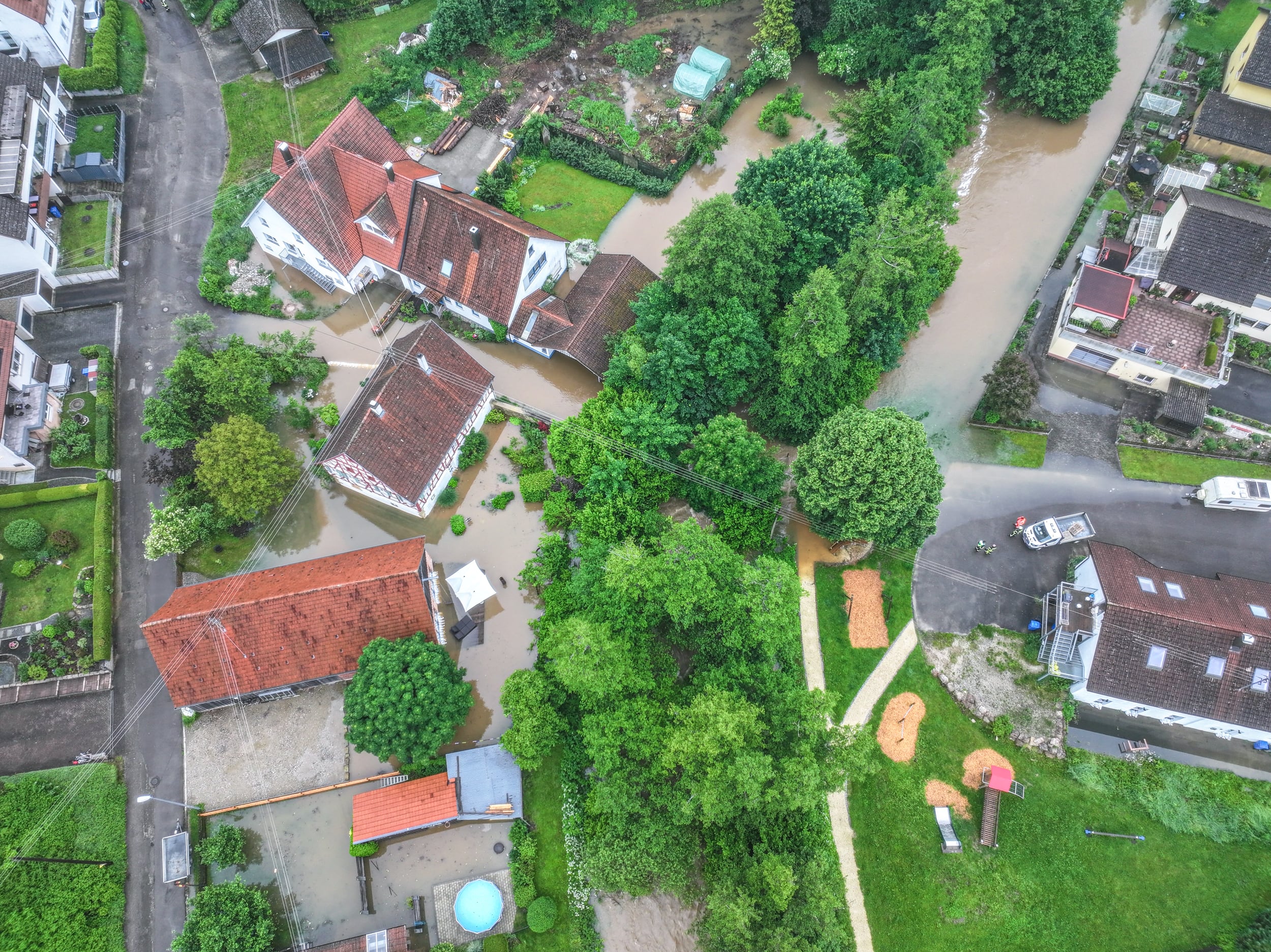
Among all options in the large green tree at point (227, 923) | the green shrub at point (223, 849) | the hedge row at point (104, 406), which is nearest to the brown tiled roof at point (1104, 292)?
the large green tree at point (227, 923)

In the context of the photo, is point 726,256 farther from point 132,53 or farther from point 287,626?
point 132,53

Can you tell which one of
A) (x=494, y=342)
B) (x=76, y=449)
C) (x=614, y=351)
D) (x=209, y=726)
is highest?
(x=614, y=351)

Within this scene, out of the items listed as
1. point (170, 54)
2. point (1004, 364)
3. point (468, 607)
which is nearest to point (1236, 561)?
point (1004, 364)

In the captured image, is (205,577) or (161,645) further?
(205,577)

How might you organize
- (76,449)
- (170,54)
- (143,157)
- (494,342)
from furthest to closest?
(170,54)
(143,157)
(494,342)
(76,449)

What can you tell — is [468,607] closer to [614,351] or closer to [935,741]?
[614,351]

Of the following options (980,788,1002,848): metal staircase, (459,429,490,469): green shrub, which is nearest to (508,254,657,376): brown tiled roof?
(459,429,490,469): green shrub
